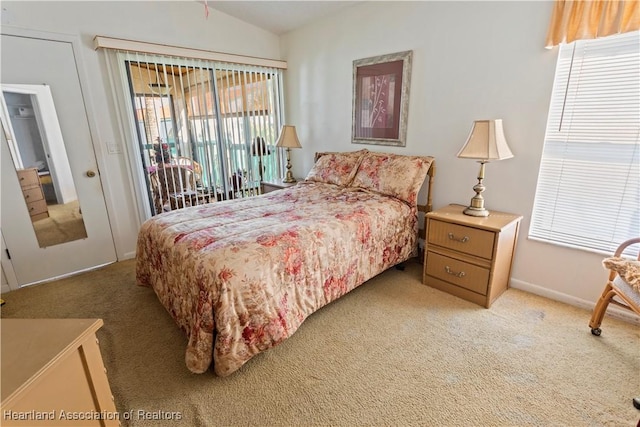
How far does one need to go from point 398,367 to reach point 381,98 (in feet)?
7.90

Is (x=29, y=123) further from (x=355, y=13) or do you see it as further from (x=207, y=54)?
(x=355, y=13)

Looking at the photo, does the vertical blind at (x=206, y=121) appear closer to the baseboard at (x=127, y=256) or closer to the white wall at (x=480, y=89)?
the baseboard at (x=127, y=256)

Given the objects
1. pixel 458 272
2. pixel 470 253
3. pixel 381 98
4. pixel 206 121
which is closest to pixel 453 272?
pixel 458 272

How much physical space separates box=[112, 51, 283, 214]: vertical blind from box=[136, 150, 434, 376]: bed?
3.70ft

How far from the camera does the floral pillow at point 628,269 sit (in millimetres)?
1551

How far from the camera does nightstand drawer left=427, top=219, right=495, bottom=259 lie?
2.16 m

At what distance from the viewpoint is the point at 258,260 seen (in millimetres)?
1659

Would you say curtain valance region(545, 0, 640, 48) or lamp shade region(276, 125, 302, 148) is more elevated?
curtain valance region(545, 0, 640, 48)

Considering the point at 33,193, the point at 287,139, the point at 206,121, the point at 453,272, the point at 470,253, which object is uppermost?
the point at 206,121

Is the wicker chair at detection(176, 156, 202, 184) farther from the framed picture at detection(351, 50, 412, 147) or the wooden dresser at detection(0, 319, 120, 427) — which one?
the wooden dresser at detection(0, 319, 120, 427)

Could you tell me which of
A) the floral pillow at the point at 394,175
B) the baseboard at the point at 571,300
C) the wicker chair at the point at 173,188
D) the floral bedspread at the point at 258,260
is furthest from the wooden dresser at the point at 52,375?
the baseboard at the point at 571,300

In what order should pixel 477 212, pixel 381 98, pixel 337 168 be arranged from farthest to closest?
pixel 337 168
pixel 381 98
pixel 477 212

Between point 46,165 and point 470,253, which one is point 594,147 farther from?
point 46,165

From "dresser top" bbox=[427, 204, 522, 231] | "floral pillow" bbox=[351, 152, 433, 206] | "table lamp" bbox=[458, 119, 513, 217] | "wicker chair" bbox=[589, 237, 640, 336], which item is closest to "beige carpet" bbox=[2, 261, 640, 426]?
"wicker chair" bbox=[589, 237, 640, 336]
